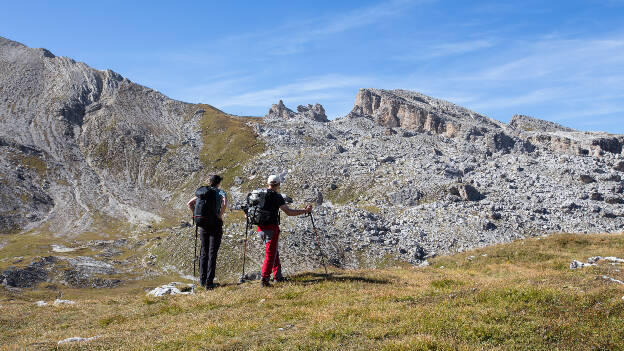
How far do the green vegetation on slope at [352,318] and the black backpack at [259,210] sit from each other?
270cm

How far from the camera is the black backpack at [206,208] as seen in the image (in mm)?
17188

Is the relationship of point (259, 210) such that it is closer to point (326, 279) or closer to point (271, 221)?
point (271, 221)

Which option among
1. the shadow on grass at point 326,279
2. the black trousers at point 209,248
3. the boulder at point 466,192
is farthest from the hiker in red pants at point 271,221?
the boulder at point 466,192

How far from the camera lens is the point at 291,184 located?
395 ft

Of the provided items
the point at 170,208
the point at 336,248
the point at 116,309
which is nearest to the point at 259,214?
the point at 116,309

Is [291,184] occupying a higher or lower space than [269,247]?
higher

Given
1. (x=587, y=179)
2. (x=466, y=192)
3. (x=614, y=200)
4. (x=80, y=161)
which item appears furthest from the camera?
(x=80, y=161)

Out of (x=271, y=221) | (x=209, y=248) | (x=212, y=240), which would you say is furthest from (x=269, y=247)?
(x=209, y=248)

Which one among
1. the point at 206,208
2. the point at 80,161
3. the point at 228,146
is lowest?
the point at 206,208

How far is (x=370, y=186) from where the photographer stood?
111812 mm

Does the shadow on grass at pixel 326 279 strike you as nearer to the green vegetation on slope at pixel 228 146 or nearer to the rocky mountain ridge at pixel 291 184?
the rocky mountain ridge at pixel 291 184

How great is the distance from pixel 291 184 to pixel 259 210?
10440 centimetres

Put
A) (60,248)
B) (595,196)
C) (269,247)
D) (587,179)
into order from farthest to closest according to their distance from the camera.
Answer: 1. (587,179)
2. (595,196)
3. (60,248)
4. (269,247)

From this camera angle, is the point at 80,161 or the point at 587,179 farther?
the point at 80,161
